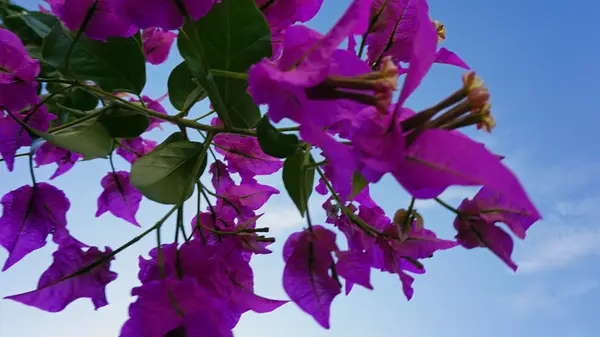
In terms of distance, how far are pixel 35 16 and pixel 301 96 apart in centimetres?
44

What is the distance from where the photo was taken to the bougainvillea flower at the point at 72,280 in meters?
0.54

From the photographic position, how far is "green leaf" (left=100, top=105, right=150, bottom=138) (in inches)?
21.5

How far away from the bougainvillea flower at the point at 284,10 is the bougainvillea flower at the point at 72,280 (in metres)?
0.28

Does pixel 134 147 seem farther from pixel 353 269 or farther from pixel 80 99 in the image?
pixel 353 269

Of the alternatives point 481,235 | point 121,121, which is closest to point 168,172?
point 121,121

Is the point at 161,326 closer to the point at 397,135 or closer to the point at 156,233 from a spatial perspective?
the point at 156,233

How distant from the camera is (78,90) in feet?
2.38

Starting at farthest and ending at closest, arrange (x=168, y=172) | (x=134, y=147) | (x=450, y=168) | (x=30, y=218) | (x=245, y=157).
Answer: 1. (x=134, y=147)
2. (x=245, y=157)
3. (x=30, y=218)
4. (x=168, y=172)
5. (x=450, y=168)

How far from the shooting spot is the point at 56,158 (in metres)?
0.79

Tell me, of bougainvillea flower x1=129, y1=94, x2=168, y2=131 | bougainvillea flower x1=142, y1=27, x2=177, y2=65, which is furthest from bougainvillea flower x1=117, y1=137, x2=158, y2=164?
bougainvillea flower x1=142, y1=27, x2=177, y2=65

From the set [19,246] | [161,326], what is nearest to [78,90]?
[19,246]

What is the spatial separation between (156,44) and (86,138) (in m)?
0.45

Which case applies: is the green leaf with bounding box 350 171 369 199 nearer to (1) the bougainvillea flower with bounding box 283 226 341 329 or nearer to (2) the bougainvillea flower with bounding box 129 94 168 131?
(1) the bougainvillea flower with bounding box 283 226 341 329

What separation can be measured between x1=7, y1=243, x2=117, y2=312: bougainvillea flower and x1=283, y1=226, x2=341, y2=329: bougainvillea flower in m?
0.20
